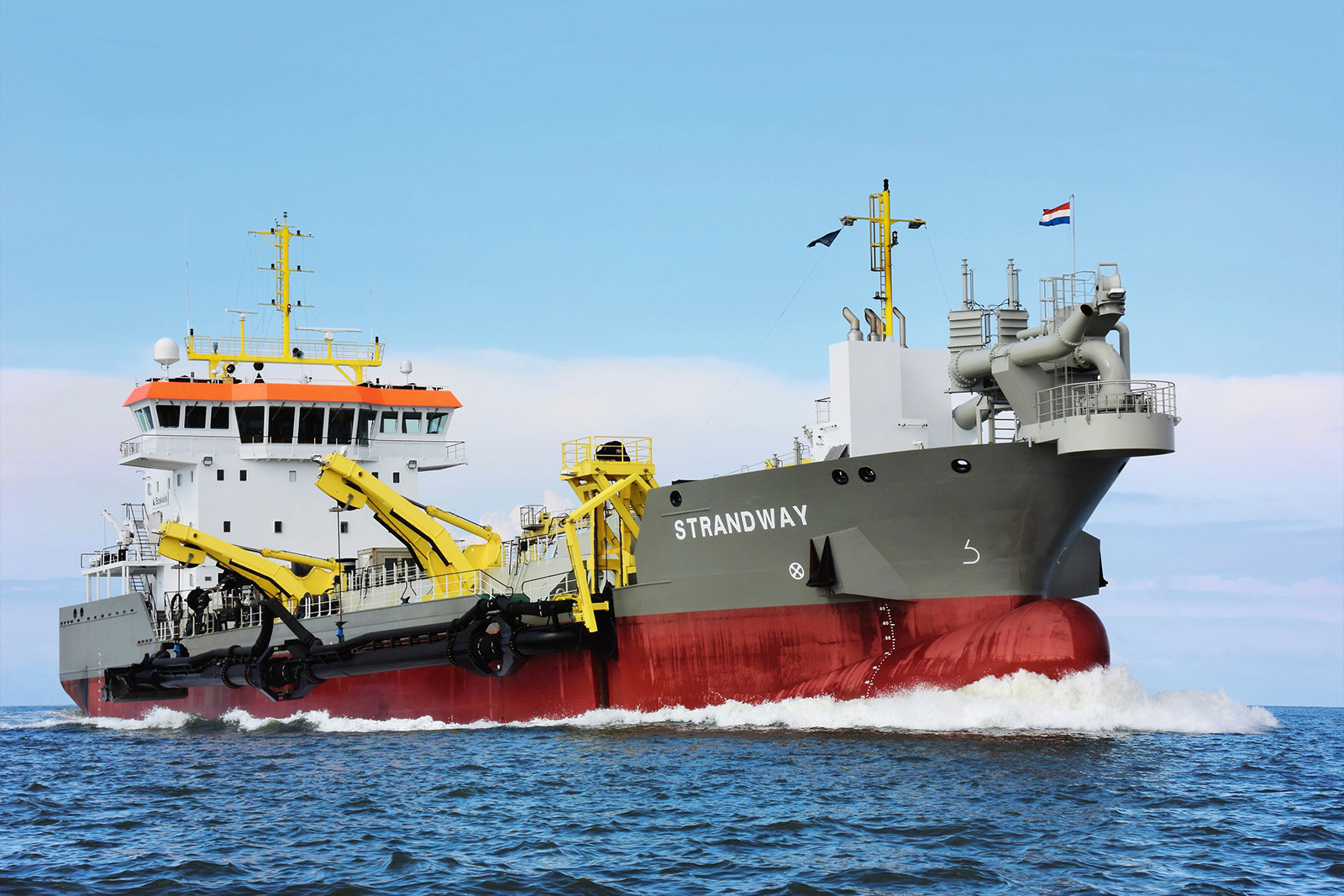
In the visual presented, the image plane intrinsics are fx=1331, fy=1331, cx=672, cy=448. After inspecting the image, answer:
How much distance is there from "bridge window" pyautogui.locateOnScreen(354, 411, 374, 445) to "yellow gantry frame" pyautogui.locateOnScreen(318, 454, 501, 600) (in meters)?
4.67

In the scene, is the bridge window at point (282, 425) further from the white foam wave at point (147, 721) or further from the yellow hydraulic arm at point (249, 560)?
the white foam wave at point (147, 721)

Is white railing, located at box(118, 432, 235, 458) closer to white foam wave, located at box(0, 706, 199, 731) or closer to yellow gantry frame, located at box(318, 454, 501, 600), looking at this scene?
yellow gantry frame, located at box(318, 454, 501, 600)

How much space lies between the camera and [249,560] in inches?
1009

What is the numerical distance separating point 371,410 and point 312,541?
3.14 m

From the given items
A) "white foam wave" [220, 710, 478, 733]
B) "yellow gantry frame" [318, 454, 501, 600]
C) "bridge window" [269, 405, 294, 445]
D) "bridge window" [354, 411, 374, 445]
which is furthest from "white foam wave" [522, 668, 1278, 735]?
"bridge window" [269, 405, 294, 445]

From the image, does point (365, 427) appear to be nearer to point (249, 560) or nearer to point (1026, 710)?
point (249, 560)

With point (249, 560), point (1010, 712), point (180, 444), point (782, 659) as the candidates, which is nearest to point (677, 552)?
point (782, 659)

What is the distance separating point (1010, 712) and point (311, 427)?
17508 mm

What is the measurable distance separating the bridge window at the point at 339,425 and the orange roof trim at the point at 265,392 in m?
0.27

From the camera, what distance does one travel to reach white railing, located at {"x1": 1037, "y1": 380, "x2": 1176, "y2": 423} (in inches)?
667

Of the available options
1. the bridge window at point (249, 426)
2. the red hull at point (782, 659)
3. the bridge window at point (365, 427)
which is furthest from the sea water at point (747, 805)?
the bridge window at point (365, 427)

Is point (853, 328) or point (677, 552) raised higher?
point (853, 328)

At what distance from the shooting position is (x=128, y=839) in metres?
12.7

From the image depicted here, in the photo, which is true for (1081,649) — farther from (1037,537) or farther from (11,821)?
(11,821)
